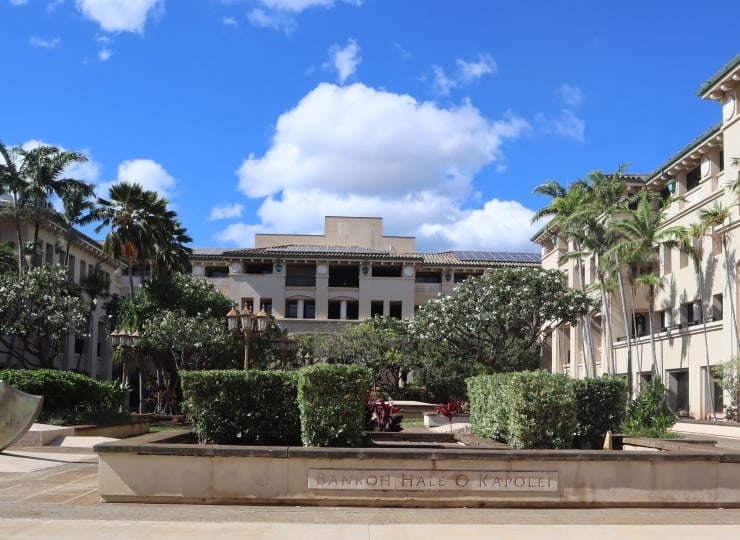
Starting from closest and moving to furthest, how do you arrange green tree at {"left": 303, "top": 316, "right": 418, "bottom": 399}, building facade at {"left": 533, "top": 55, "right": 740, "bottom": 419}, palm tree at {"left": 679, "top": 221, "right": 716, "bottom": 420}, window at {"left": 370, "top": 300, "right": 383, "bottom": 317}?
building facade at {"left": 533, "top": 55, "right": 740, "bottom": 419} < palm tree at {"left": 679, "top": 221, "right": 716, "bottom": 420} < green tree at {"left": 303, "top": 316, "right": 418, "bottom": 399} < window at {"left": 370, "top": 300, "right": 383, "bottom": 317}

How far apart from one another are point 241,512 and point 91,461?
802 centimetres

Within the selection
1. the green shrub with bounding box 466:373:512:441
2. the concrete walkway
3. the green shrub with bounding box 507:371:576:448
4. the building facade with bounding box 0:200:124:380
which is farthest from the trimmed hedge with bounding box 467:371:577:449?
the building facade with bounding box 0:200:124:380

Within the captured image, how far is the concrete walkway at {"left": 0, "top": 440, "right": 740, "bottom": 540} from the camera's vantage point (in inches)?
354

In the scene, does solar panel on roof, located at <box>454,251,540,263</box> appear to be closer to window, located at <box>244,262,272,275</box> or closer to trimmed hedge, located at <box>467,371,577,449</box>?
window, located at <box>244,262,272,275</box>

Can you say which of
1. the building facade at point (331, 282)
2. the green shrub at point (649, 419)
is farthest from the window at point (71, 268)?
the green shrub at point (649, 419)

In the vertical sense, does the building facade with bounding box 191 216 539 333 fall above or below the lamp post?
above

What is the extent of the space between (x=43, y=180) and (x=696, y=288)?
34400mm

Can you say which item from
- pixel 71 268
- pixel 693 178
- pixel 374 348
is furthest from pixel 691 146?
pixel 71 268

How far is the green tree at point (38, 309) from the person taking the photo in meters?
42.3

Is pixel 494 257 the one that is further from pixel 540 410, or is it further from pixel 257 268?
pixel 540 410

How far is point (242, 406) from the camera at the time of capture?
12453 mm

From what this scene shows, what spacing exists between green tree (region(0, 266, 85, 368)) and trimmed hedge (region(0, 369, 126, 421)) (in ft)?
55.0

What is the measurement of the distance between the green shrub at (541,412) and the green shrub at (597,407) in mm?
2078

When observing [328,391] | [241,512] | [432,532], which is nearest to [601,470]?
[432,532]
